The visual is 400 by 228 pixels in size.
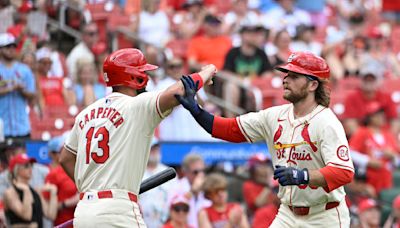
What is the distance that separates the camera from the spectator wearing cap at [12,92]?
1205 cm

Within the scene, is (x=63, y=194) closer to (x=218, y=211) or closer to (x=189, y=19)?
(x=218, y=211)

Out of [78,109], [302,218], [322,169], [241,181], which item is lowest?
[241,181]

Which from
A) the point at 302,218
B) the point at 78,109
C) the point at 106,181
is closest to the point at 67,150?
the point at 106,181

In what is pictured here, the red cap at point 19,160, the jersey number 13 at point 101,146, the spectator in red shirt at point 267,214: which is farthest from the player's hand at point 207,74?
the spectator in red shirt at point 267,214

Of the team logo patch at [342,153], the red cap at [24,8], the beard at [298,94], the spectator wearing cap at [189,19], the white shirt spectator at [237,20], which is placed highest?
the beard at [298,94]

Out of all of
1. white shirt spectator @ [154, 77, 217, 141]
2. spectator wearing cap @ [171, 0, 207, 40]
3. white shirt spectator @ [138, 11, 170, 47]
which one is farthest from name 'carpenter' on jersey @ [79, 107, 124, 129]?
spectator wearing cap @ [171, 0, 207, 40]

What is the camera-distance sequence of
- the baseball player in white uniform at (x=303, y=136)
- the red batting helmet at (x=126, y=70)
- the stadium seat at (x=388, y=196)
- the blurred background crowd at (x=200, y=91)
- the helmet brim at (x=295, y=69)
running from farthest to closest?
the stadium seat at (x=388, y=196)
the blurred background crowd at (x=200, y=91)
the helmet brim at (x=295, y=69)
the baseball player in white uniform at (x=303, y=136)
the red batting helmet at (x=126, y=70)

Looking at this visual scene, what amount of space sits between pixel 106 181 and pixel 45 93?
610 cm

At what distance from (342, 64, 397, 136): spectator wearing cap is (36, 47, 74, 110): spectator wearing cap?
414 cm

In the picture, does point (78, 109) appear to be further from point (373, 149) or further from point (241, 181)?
point (373, 149)

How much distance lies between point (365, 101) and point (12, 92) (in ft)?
18.4

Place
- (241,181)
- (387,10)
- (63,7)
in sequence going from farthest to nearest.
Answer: (387,10) → (63,7) → (241,181)

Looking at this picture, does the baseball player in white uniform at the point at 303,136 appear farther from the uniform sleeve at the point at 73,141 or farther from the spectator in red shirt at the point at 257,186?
the spectator in red shirt at the point at 257,186

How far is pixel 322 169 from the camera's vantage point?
24.8 ft
